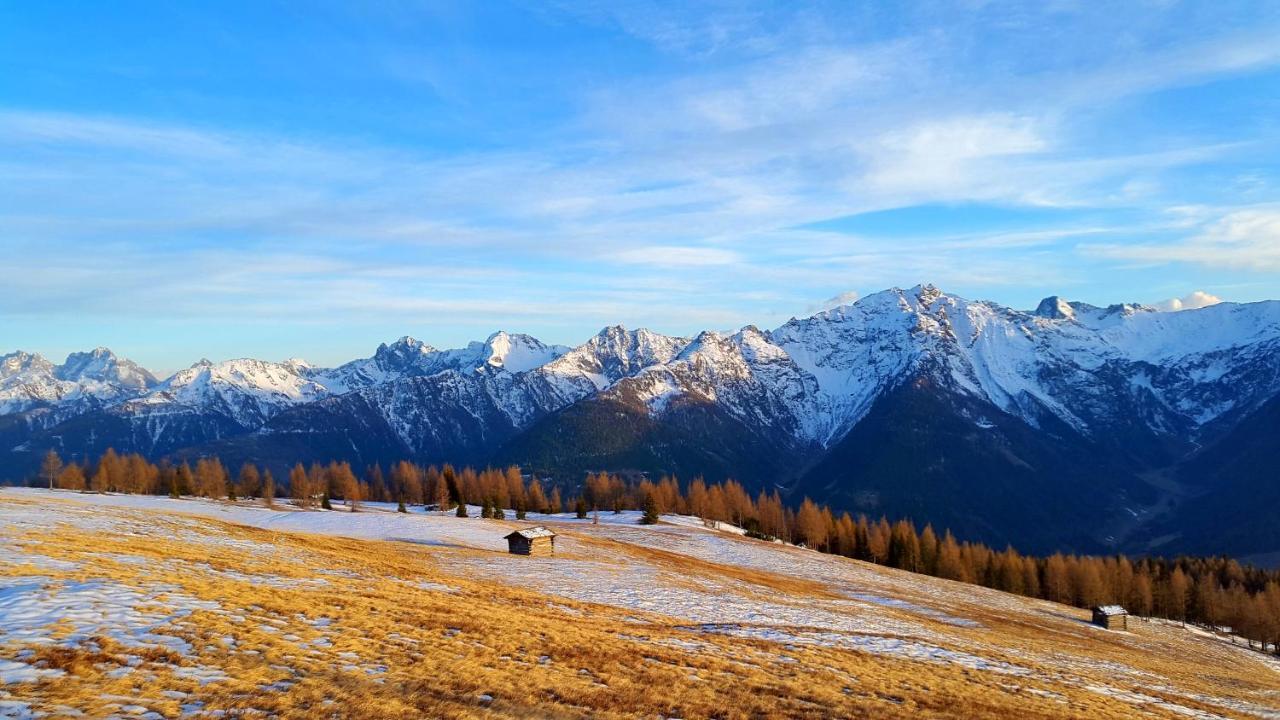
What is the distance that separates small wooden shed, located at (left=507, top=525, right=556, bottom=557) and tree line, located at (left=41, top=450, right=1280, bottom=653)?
41776 millimetres

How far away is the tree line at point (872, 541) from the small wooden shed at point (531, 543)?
41.8 m

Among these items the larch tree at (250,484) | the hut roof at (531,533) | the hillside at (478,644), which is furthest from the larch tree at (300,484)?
the hillside at (478,644)

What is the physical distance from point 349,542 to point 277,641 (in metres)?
49.2

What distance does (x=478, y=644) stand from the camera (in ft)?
88.4

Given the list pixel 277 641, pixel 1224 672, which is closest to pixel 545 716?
pixel 277 641

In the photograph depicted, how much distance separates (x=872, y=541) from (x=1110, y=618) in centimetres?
6630

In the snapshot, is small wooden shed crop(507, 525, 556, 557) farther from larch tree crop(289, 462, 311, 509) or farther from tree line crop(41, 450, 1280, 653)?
larch tree crop(289, 462, 311, 509)

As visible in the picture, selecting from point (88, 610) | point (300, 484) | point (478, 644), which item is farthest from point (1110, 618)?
point (300, 484)

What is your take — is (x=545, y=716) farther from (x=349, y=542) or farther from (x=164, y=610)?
(x=349, y=542)

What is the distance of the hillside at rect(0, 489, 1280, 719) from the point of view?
1900 cm

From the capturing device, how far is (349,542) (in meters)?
68.8

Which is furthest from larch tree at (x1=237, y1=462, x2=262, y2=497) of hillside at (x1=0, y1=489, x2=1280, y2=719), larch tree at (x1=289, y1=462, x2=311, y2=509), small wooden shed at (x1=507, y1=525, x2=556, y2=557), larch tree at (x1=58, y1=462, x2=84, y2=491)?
small wooden shed at (x1=507, y1=525, x2=556, y2=557)

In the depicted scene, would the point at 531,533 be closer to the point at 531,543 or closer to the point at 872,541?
the point at 531,543

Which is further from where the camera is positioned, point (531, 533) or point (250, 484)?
point (250, 484)
